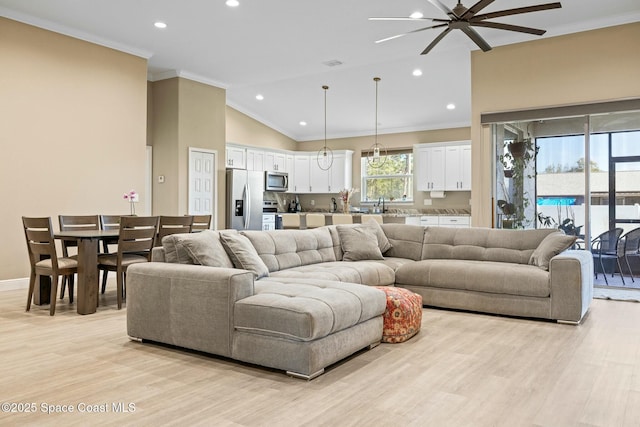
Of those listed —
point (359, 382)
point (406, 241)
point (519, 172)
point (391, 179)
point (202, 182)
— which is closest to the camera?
point (359, 382)

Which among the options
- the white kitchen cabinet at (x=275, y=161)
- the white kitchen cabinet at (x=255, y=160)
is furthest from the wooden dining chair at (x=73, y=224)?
the white kitchen cabinet at (x=275, y=161)

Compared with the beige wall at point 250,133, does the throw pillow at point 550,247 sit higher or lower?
lower

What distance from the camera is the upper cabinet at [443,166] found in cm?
963

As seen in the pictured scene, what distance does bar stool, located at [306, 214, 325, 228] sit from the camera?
674 centimetres

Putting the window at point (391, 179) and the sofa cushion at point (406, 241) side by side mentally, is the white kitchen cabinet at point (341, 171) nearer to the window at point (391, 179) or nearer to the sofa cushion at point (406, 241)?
the window at point (391, 179)

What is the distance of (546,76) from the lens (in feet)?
20.7

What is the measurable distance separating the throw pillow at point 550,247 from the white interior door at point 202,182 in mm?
5718

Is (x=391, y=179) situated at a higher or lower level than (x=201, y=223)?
higher

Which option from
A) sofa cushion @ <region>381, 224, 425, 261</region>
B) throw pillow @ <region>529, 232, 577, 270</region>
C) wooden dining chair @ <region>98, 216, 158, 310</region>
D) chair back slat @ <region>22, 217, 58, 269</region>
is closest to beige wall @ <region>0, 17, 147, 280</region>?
chair back slat @ <region>22, 217, 58, 269</region>

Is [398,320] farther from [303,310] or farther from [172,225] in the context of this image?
[172,225]

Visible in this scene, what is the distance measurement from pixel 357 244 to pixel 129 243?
2321 millimetres

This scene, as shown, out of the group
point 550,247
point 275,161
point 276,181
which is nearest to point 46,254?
point 550,247

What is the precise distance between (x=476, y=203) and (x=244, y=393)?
5042mm

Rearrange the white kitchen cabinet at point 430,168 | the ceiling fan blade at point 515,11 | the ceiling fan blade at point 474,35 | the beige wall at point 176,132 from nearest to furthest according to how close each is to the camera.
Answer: the ceiling fan blade at point 515,11
the ceiling fan blade at point 474,35
the beige wall at point 176,132
the white kitchen cabinet at point 430,168
